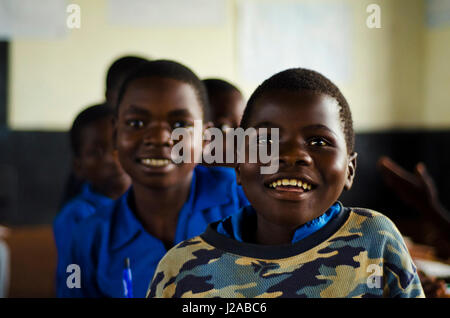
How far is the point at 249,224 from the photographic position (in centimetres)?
53

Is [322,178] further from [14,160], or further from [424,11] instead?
[424,11]

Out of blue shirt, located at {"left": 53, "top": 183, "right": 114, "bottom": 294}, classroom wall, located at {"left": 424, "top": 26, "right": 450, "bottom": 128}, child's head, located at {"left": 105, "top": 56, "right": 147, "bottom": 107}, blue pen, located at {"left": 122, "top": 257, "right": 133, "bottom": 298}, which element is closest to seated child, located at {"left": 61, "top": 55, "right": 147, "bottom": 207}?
child's head, located at {"left": 105, "top": 56, "right": 147, "bottom": 107}

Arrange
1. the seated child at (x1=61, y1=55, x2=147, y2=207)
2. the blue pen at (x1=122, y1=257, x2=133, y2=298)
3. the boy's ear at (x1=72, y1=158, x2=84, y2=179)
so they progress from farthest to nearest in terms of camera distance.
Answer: the boy's ear at (x1=72, y1=158, x2=84, y2=179)
the seated child at (x1=61, y1=55, x2=147, y2=207)
the blue pen at (x1=122, y1=257, x2=133, y2=298)

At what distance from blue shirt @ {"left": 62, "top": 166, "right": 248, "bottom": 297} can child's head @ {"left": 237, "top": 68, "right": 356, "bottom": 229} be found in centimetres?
14

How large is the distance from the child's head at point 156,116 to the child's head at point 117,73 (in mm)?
147

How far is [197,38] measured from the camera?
2.52 meters

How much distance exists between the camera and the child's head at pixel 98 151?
2.60 feet

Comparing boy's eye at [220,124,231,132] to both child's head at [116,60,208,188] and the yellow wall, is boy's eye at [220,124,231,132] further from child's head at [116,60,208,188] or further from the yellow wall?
the yellow wall

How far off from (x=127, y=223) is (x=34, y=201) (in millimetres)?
1887

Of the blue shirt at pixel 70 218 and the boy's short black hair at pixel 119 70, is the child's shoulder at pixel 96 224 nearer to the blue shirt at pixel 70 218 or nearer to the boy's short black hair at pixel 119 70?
the blue shirt at pixel 70 218

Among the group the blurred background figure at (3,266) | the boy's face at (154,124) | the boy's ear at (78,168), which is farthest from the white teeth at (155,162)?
the blurred background figure at (3,266)

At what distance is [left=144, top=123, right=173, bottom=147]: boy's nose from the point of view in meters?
0.59

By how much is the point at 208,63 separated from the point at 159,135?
74.2 inches
